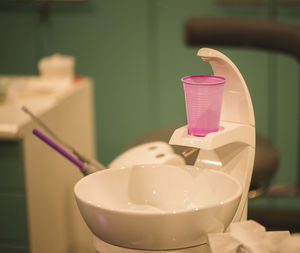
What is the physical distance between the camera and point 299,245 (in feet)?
2.27

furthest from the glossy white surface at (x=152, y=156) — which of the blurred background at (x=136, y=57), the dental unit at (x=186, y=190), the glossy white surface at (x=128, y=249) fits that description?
the blurred background at (x=136, y=57)

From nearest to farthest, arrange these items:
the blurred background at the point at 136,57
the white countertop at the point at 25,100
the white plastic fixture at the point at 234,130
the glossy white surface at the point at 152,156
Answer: the white plastic fixture at the point at 234,130, the glossy white surface at the point at 152,156, the white countertop at the point at 25,100, the blurred background at the point at 136,57

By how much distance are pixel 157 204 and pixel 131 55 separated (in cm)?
225

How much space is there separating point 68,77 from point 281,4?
1.26 meters

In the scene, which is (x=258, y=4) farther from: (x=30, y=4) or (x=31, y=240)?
(x=31, y=240)

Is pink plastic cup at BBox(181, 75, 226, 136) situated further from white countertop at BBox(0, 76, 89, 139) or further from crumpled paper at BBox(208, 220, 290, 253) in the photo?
white countertop at BBox(0, 76, 89, 139)

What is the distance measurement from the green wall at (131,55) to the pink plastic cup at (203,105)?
82.7 inches

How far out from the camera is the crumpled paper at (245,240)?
739mm

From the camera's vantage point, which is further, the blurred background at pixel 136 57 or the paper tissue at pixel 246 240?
the blurred background at pixel 136 57

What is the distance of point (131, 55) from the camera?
10.1 feet

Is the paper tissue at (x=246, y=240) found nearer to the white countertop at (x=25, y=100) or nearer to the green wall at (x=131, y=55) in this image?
the white countertop at (x=25, y=100)

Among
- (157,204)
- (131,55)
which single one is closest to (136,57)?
(131,55)

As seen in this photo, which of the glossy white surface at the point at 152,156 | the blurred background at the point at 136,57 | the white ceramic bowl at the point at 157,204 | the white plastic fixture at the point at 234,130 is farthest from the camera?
the blurred background at the point at 136,57

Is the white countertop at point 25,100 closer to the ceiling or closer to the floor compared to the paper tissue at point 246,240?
closer to the floor
